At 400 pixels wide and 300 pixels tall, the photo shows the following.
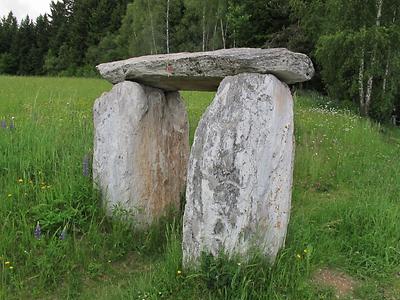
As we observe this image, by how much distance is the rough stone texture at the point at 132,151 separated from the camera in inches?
193

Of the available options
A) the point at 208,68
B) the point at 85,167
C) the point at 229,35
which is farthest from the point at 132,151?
the point at 229,35

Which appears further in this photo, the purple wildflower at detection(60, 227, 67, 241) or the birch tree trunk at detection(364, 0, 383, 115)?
the birch tree trunk at detection(364, 0, 383, 115)

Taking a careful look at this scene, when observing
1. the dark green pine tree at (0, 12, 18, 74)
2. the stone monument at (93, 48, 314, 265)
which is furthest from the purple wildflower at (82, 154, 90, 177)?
the dark green pine tree at (0, 12, 18, 74)

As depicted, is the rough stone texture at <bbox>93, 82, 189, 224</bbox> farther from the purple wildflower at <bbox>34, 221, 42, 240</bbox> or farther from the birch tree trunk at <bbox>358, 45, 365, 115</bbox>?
the birch tree trunk at <bbox>358, 45, 365, 115</bbox>

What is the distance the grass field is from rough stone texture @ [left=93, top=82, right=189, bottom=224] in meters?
0.22

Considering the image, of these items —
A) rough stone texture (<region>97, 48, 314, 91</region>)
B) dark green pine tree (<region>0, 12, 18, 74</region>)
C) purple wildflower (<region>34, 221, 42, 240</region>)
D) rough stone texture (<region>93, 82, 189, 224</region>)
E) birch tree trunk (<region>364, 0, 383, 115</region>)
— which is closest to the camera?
rough stone texture (<region>97, 48, 314, 91</region>)

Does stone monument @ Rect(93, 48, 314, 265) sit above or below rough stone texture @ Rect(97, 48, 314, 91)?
below

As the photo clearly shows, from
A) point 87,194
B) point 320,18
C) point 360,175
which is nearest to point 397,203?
point 360,175

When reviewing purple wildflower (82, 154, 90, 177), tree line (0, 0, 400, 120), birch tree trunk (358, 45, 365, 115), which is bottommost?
purple wildflower (82, 154, 90, 177)

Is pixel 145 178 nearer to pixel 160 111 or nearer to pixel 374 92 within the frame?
pixel 160 111

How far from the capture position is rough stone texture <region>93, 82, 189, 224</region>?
491cm

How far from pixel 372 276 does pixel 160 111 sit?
2963mm

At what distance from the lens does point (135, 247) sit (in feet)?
15.1

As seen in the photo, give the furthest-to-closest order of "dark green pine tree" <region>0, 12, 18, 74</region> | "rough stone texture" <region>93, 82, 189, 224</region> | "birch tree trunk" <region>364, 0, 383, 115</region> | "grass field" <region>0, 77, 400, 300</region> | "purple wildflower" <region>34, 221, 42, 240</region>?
1. "dark green pine tree" <region>0, 12, 18, 74</region>
2. "birch tree trunk" <region>364, 0, 383, 115</region>
3. "rough stone texture" <region>93, 82, 189, 224</region>
4. "purple wildflower" <region>34, 221, 42, 240</region>
5. "grass field" <region>0, 77, 400, 300</region>
